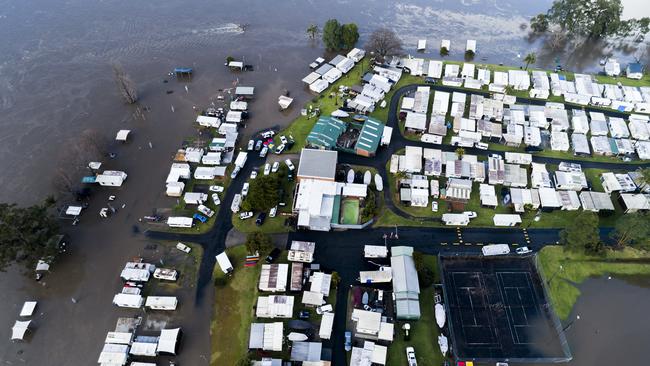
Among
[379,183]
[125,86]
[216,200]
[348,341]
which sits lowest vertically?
[348,341]

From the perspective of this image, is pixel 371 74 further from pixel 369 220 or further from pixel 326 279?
pixel 326 279

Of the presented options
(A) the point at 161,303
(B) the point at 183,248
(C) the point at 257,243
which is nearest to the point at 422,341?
(C) the point at 257,243

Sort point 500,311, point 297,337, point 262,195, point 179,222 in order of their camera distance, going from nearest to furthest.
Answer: point 297,337
point 500,311
point 262,195
point 179,222

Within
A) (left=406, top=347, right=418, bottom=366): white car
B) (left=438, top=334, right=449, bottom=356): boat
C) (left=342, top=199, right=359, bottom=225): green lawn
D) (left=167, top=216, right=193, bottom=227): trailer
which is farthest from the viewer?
(left=342, top=199, right=359, bottom=225): green lawn

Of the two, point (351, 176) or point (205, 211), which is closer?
point (205, 211)

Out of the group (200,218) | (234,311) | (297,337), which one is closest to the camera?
(297,337)

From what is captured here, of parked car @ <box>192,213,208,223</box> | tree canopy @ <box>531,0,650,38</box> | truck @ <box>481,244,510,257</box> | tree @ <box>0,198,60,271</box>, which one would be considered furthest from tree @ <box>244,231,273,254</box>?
tree canopy @ <box>531,0,650,38</box>

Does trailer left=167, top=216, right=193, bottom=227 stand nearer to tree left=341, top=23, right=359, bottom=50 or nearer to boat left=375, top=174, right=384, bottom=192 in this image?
boat left=375, top=174, right=384, bottom=192

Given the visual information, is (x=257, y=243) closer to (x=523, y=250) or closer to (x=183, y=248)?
(x=183, y=248)
